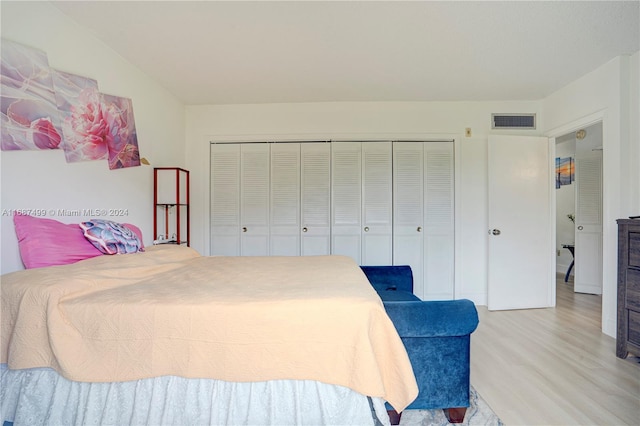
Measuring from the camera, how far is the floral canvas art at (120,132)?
7.55ft

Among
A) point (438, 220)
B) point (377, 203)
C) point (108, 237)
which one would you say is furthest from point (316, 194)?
point (108, 237)

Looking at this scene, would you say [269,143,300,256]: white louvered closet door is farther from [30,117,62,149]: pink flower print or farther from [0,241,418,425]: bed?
[0,241,418,425]: bed

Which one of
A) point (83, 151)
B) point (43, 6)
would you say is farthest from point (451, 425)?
point (43, 6)

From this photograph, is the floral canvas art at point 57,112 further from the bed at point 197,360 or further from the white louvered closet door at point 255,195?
the white louvered closet door at point 255,195

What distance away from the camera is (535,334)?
2.60 m

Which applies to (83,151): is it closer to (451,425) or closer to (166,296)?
(166,296)

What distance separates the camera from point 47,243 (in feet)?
5.16

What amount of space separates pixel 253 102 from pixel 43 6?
198cm

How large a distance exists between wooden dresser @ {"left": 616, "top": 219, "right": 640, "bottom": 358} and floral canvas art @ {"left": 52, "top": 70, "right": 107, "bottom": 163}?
13.4ft

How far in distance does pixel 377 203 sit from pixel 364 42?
1853 millimetres

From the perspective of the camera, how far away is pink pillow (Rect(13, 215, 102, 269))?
153 centimetres

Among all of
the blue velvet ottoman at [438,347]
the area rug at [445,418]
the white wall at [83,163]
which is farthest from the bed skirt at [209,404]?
the white wall at [83,163]

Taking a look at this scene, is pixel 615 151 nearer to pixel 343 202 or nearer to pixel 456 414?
pixel 343 202

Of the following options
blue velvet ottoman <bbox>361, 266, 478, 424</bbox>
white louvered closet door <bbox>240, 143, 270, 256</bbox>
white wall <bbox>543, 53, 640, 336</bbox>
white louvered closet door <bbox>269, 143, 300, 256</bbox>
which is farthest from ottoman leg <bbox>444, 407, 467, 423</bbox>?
white louvered closet door <bbox>240, 143, 270, 256</bbox>
